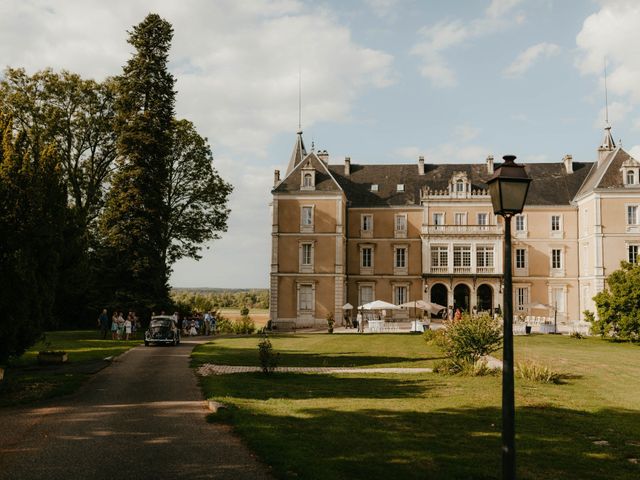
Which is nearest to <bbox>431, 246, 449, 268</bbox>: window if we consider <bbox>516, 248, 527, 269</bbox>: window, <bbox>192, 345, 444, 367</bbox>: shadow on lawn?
<bbox>516, 248, 527, 269</bbox>: window

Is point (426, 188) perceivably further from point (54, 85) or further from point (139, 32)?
point (54, 85)

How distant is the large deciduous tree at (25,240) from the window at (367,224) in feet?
111

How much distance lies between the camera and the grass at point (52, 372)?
1346 cm

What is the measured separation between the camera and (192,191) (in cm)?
4350

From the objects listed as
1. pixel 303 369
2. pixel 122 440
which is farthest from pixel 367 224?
pixel 122 440

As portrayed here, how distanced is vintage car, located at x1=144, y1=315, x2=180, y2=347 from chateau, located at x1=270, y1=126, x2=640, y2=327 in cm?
1651

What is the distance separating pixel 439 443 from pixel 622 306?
25.1m

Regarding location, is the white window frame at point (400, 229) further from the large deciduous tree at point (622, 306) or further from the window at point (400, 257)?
the large deciduous tree at point (622, 306)

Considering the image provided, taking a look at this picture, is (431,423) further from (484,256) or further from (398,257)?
(398,257)

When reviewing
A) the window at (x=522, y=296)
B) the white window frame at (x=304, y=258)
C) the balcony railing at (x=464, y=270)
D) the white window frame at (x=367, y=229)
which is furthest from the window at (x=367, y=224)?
the window at (x=522, y=296)

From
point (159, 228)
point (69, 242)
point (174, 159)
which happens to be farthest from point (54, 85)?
point (69, 242)

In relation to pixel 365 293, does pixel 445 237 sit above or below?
above

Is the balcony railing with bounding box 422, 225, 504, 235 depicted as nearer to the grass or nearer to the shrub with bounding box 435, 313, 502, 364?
the grass

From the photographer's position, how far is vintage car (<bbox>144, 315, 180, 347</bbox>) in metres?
27.2
